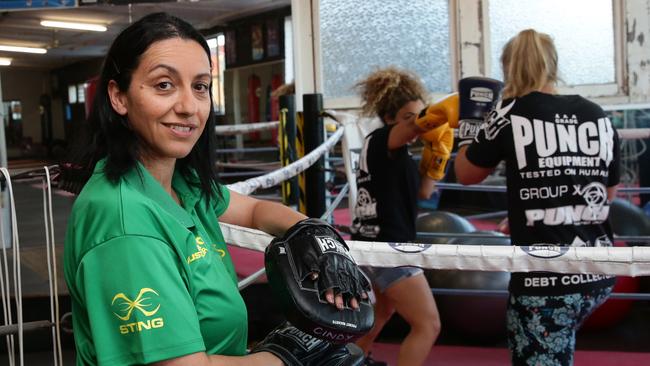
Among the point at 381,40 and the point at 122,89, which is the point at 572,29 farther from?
the point at 122,89

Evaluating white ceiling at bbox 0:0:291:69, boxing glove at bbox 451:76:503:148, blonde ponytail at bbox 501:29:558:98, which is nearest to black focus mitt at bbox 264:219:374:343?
blonde ponytail at bbox 501:29:558:98

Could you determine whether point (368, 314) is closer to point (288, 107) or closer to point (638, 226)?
point (638, 226)

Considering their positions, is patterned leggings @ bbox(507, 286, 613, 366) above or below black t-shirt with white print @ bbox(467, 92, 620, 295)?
below

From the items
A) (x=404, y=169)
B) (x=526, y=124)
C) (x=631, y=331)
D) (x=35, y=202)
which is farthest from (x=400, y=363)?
(x=35, y=202)

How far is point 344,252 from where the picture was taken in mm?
1029

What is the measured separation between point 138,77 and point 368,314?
461 millimetres

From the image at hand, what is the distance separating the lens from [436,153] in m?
2.82

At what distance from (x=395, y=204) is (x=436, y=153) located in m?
0.38

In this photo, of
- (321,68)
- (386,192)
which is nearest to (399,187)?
(386,192)

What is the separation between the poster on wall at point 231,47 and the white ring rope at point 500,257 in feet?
35.9

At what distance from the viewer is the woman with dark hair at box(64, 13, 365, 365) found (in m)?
0.84

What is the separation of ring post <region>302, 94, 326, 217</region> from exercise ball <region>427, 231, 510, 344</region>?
63cm

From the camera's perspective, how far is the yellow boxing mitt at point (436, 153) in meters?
2.81

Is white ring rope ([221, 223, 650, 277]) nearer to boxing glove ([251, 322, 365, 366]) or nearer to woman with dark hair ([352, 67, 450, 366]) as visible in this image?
boxing glove ([251, 322, 365, 366])
